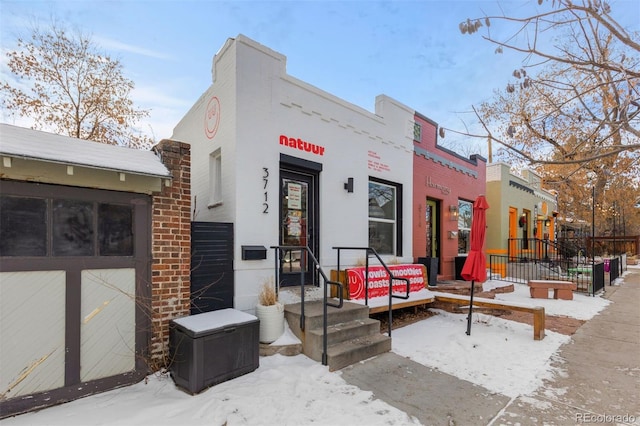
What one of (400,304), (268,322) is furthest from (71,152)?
(400,304)

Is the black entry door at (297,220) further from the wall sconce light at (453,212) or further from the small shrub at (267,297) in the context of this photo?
the wall sconce light at (453,212)

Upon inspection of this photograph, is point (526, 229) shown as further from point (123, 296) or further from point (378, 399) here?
point (123, 296)

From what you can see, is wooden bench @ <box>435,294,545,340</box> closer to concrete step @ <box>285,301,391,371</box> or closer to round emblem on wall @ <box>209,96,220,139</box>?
concrete step @ <box>285,301,391,371</box>

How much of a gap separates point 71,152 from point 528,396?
549 centimetres

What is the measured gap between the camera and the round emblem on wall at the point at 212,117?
553 cm

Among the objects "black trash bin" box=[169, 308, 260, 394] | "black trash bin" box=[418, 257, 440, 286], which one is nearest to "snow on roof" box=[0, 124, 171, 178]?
"black trash bin" box=[169, 308, 260, 394]

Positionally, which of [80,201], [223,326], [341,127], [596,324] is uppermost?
[341,127]

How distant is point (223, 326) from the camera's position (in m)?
3.55

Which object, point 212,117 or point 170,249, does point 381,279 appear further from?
point 212,117

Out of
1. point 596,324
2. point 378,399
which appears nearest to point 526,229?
point 596,324

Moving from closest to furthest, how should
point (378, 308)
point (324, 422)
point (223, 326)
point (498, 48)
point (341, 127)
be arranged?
1. point (324, 422)
2. point (223, 326)
3. point (498, 48)
4. point (378, 308)
5. point (341, 127)

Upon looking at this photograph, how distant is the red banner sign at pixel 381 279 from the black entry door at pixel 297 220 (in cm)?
81

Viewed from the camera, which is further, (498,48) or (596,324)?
(596,324)

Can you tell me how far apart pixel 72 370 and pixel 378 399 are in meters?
3.16
